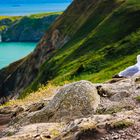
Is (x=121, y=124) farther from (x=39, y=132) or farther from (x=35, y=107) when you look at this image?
(x=35, y=107)

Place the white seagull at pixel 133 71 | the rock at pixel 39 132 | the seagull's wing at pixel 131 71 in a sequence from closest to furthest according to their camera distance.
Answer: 1. the rock at pixel 39 132
2. the white seagull at pixel 133 71
3. the seagull's wing at pixel 131 71

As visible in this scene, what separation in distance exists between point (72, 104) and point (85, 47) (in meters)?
45.7

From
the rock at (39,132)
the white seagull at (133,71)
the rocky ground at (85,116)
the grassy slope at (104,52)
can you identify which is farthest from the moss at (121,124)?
the grassy slope at (104,52)

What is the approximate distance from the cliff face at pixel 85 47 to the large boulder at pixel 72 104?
2360 cm

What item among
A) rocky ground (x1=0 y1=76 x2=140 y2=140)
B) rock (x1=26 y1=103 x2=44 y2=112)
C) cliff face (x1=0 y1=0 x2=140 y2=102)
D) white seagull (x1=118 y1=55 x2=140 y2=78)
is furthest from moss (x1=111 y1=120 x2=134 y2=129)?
cliff face (x1=0 y1=0 x2=140 y2=102)

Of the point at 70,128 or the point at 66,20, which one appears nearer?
the point at 70,128

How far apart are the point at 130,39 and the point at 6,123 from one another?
111 ft

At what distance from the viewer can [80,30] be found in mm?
83000

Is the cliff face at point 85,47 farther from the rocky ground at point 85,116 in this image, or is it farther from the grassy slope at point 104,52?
the rocky ground at point 85,116

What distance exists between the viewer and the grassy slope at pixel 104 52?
51.6 metres

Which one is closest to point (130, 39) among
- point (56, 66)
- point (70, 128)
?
point (56, 66)

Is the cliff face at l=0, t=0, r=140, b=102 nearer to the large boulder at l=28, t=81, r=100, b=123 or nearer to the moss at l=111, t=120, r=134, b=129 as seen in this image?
the large boulder at l=28, t=81, r=100, b=123

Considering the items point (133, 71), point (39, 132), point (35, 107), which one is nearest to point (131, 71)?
point (133, 71)

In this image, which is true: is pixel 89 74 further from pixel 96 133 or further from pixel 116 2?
pixel 96 133
